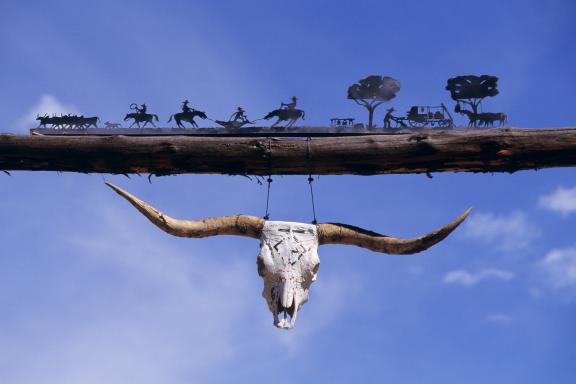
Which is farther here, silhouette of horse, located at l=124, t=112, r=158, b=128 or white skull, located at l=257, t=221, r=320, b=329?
silhouette of horse, located at l=124, t=112, r=158, b=128

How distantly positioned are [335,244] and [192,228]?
2.89 feet

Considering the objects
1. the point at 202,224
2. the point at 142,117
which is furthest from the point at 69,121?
the point at 202,224

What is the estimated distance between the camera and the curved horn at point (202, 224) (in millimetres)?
4910

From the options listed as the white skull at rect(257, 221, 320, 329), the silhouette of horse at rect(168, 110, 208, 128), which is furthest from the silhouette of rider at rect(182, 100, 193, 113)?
the white skull at rect(257, 221, 320, 329)

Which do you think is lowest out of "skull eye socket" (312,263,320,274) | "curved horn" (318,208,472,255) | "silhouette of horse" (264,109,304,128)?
"skull eye socket" (312,263,320,274)

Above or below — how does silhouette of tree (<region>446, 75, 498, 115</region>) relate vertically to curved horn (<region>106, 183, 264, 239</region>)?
above

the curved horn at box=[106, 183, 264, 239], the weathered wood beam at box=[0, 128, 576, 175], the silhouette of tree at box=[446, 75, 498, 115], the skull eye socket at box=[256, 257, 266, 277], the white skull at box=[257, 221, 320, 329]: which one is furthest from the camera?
the silhouette of tree at box=[446, 75, 498, 115]

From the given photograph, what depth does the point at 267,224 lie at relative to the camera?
4.94 m

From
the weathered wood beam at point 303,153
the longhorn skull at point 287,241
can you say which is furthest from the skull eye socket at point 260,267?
the weathered wood beam at point 303,153

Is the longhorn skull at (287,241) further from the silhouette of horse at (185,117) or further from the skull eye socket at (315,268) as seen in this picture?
the silhouette of horse at (185,117)

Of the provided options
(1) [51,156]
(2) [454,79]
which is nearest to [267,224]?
(1) [51,156]

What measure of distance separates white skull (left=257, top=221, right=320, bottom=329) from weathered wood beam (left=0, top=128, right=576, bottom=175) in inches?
27.4

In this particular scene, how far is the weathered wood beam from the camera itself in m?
5.35

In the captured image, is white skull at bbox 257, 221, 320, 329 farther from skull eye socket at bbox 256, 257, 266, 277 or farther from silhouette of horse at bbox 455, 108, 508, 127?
silhouette of horse at bbox 455, 108, 508, 127
